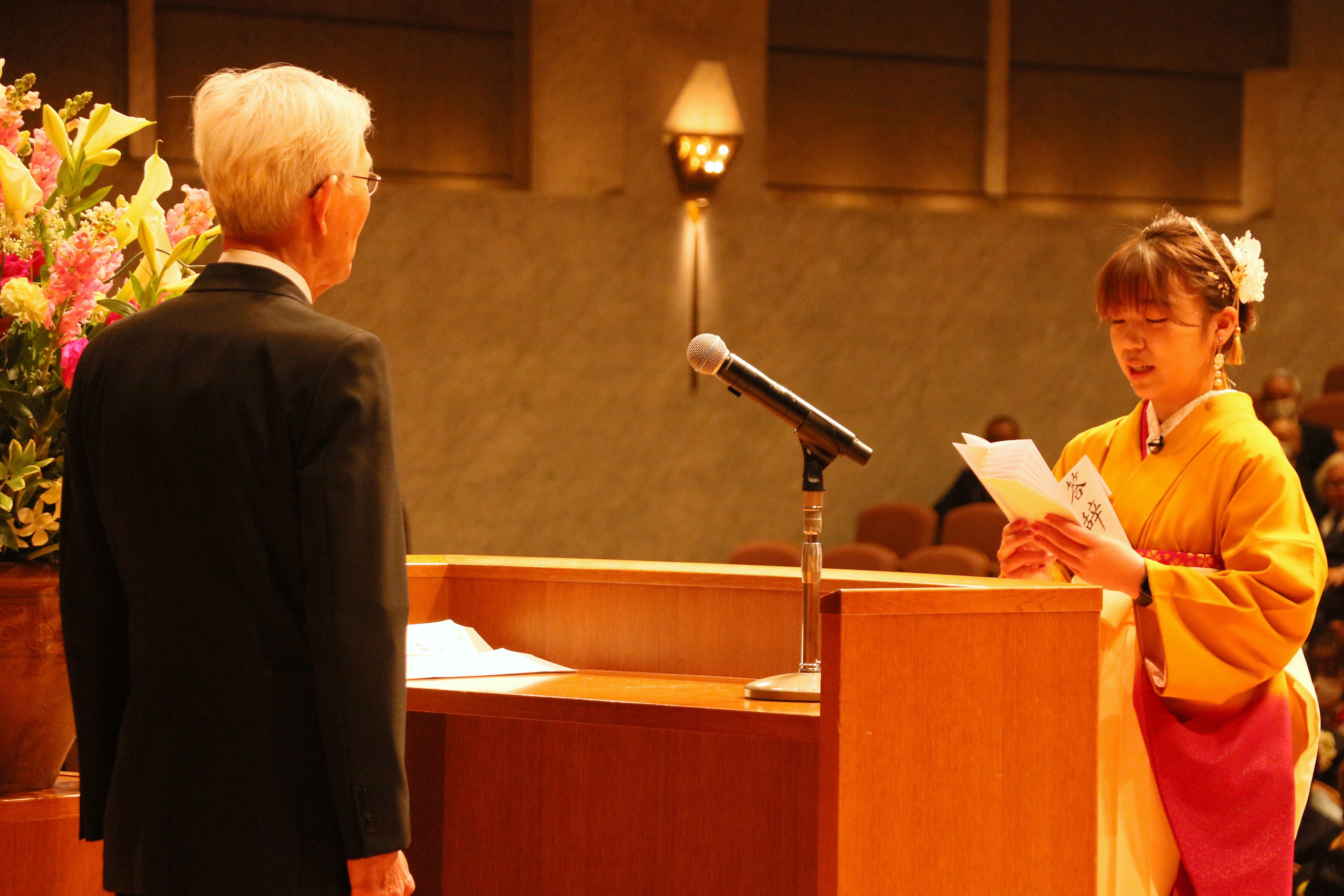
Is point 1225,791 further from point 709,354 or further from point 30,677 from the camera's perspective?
point 30,677

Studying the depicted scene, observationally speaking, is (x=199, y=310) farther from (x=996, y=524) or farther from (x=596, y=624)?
(x=996, y=524)

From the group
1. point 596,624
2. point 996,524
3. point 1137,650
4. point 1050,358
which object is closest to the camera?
point 1137,650

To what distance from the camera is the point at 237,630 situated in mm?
1188

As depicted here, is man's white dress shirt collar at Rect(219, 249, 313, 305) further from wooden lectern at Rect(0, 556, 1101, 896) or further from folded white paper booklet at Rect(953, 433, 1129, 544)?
folded white paper booklet at Rect(953, 433, 1129, 544)

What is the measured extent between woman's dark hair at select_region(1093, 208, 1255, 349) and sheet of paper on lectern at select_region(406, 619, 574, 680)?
934 mm

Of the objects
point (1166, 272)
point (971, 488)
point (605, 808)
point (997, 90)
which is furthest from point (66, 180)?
point (997, 90)

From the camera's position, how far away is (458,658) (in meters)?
1.88

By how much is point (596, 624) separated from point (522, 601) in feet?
0.45

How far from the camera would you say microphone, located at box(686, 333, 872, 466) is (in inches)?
63.9

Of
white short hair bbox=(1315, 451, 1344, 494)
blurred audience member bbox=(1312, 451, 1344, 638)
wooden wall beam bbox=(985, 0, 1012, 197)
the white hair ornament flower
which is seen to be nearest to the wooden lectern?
the white hair ornament flower

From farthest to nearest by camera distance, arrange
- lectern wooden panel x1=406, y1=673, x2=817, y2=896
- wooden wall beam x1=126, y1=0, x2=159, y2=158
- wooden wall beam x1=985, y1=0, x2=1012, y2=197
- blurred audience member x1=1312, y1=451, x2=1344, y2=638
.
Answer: wooden wall beam x1=985, y1=0, x2=1012, y2=197
wooden wall beam x1=126, y1=0, x2=159, y2=158
blurred audience member x1=1312, y1=451, x2=1344, y2=638
lectern wooden panel x1=406, y1=673, x2=817, y2=896

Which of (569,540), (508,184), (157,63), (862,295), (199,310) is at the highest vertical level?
(157,63)

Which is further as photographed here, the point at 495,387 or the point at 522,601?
the point at 495,387

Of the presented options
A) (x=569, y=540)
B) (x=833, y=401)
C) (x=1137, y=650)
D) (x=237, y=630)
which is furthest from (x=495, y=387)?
(x=237, y=630)
